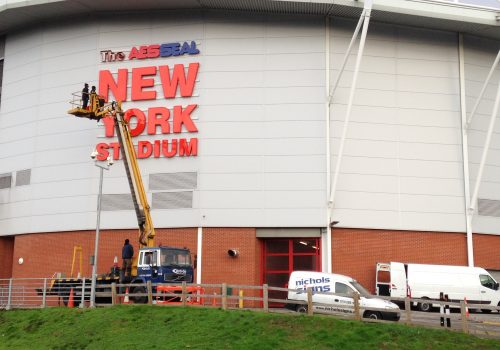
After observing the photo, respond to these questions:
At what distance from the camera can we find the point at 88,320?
22719mm

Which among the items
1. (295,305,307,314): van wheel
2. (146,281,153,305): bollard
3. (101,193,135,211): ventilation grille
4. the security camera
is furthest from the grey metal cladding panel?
(295,305,307,314): van wheel

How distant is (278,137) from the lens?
31.3 meters

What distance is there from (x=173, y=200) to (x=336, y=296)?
36.0 feet

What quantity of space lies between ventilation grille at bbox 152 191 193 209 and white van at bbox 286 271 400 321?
762 cm

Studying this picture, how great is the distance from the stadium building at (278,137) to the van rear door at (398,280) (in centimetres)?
157

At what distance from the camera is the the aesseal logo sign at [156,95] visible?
3195cm

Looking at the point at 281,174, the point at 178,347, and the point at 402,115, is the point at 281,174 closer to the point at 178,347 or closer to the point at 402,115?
the point at 402,115

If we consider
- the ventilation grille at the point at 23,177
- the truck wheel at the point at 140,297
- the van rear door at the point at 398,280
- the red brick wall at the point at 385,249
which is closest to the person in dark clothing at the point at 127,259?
the truck wheel at the point at 140,297

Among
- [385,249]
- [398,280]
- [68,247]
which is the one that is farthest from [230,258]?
[68,247]

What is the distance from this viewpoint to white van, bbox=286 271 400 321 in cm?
2239

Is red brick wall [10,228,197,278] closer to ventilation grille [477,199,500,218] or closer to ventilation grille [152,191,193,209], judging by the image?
ventilation grille [152,191,193,209]

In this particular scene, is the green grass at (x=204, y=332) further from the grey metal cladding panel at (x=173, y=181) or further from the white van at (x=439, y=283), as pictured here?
the white van at (x=439, y=283)

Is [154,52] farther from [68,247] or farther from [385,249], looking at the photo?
[385,249]

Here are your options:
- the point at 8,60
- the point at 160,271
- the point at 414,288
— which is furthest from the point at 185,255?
the point at 8,60
